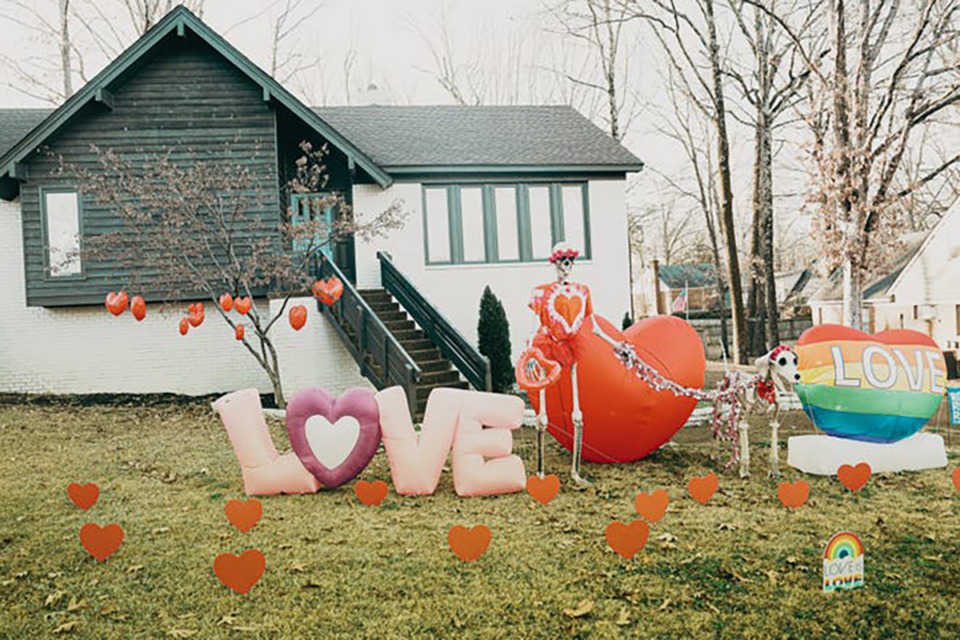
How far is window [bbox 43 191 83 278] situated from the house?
0.03m

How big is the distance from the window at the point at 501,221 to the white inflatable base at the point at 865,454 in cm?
978

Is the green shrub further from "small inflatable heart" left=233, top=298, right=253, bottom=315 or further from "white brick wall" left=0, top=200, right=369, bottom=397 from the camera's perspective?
"small inflatable heart" left=233, top=298, right=253, bottom=315

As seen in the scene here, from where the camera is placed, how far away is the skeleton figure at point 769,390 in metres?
7.14

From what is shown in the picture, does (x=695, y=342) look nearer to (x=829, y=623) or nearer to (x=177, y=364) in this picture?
(x=829, y=623)

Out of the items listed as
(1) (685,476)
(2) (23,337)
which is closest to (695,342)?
(1) (685,476)

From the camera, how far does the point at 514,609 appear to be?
4.32 metres

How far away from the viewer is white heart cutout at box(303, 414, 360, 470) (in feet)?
23.0


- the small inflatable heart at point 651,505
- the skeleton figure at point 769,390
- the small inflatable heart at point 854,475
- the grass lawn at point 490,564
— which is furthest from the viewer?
the skeleton figure at point 769,390

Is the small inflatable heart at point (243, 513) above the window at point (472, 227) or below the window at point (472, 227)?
below

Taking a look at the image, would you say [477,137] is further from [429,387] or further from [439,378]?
[429,387]

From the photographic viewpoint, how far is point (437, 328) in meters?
13.6

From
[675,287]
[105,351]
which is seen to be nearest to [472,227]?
[105,351]

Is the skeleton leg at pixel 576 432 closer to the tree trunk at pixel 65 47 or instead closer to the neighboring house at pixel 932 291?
the neighboring house at pixel 932 291

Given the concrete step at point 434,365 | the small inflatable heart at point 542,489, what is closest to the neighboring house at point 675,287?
the concrete step at point 434,365
